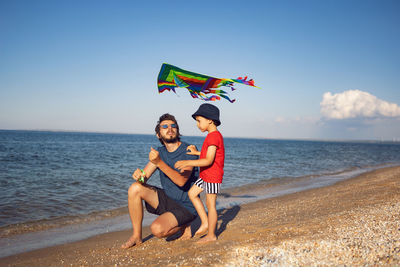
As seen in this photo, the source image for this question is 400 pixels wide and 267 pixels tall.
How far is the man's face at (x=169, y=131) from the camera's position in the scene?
3.99 m

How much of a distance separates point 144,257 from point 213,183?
4.32 feet

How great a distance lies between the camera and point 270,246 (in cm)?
335

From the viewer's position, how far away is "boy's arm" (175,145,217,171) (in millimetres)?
3512

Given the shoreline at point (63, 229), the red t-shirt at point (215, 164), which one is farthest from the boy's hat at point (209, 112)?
the shoreline at point (63, 229)

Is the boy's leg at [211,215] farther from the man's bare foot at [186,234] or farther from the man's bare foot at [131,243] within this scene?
the man's bare foot at [131,243]

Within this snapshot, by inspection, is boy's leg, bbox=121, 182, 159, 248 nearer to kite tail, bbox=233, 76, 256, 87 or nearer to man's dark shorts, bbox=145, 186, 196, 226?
man's dark shorts, bbox=145, 186, 196, 226

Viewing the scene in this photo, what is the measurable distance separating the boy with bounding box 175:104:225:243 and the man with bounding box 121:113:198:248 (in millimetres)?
160

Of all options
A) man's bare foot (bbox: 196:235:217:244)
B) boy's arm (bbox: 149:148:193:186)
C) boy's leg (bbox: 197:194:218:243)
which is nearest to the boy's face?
boy's arm (bbox: 149:148:193:186)

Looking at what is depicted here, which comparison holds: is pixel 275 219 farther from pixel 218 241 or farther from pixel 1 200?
pixel 1 200

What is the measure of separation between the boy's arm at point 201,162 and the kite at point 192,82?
0.97 m

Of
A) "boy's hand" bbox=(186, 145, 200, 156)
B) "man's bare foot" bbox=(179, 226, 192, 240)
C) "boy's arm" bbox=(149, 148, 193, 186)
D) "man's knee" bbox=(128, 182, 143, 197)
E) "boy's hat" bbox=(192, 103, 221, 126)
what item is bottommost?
"man's bare foot" bbox=(179, 226, 192, 240)

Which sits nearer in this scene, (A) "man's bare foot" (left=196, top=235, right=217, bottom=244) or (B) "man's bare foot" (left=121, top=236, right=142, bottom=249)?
(A) "man's bare foot" (left=196, top=235, right=217, bottom=244)

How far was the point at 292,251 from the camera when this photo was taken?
3.06 metres

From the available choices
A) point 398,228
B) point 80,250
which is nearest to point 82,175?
point 80,250
